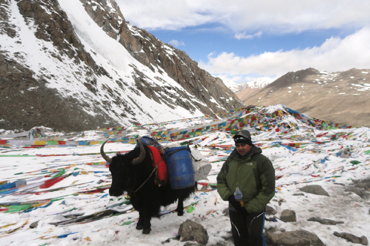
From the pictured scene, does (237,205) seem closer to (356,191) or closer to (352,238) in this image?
(352,238)

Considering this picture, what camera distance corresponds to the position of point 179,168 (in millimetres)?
3957

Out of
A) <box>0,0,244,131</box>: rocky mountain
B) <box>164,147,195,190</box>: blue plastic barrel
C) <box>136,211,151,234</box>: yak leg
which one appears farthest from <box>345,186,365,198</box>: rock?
<box>0,0,244,131</box>: rocky mountain

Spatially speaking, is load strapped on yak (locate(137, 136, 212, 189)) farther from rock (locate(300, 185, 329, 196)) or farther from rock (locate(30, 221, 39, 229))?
rock (locate(300, 185, 329, 196))

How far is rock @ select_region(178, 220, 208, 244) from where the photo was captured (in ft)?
10.8

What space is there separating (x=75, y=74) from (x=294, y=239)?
30.6m

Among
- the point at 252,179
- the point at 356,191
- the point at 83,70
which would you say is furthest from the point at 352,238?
the point at 83,70

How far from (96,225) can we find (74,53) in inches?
1316

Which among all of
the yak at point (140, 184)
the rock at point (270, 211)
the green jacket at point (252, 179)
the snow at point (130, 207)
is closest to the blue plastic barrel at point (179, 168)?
the yak at point (140, 184)

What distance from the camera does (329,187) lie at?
533cm

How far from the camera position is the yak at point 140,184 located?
345cm

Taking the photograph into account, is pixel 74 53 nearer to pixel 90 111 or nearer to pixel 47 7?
pixel 47 7

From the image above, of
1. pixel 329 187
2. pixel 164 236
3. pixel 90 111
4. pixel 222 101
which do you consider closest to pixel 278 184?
pixel 329 187

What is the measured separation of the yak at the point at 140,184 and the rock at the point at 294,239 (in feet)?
5.78

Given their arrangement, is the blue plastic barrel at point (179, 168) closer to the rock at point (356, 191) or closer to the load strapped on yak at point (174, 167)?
the load strapped on yak at point (174, 167)
